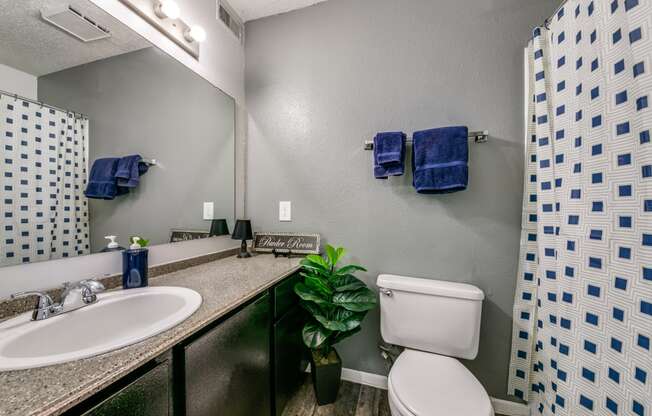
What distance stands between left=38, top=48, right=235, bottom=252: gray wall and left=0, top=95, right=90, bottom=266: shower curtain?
0.05 m

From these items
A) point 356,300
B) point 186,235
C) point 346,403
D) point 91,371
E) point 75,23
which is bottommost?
point 346,403

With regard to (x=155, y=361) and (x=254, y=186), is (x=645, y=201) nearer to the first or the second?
(x=155, y=361)

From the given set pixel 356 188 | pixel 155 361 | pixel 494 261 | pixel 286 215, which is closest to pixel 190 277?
pixel 155 361

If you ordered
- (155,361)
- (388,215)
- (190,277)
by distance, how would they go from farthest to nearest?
(388,215)
(190,277)
(155,361)

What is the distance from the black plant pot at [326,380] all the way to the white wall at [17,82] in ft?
5.42

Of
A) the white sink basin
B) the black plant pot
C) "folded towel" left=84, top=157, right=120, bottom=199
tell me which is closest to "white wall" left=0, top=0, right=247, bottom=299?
the white sink basin

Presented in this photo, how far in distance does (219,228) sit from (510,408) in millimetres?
2015

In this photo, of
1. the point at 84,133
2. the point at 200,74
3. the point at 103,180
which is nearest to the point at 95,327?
the point at 103,180

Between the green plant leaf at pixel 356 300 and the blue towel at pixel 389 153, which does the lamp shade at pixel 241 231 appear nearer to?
the green plant leaf at pixel 356 300

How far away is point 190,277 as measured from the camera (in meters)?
1.12

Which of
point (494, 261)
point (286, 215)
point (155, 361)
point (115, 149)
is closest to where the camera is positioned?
point (155, 361)

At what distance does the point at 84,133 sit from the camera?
0.88 m

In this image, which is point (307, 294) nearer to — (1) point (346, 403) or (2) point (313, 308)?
Answer: (2) point (313, 308)

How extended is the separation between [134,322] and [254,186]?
108 centimetres
